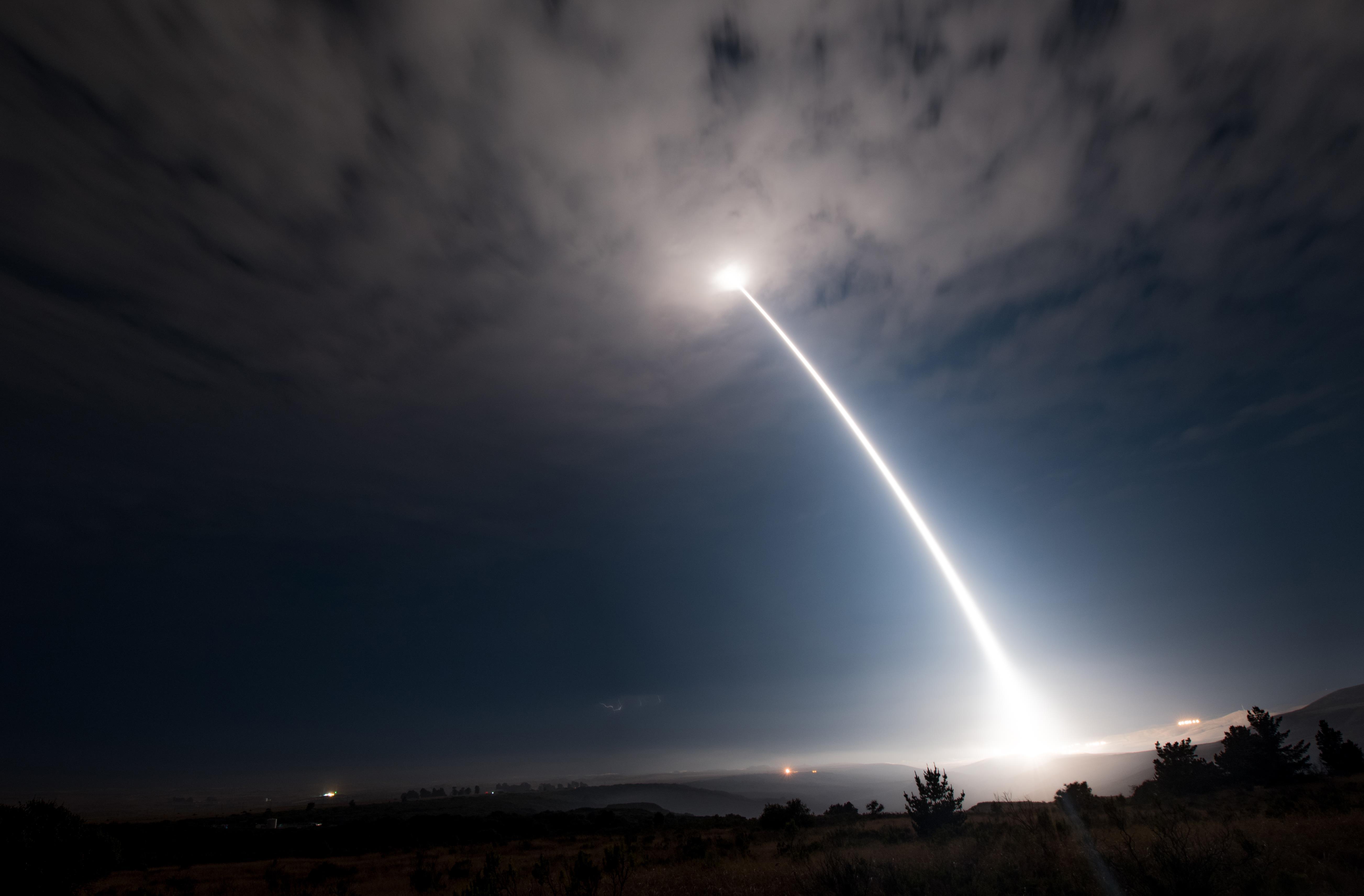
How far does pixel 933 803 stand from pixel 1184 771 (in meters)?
23.8

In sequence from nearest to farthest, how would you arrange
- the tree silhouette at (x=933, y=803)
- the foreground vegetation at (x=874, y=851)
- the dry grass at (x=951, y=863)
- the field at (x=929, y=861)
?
1. the dry grass at (x=951, y=863)
2. the field at (x=929, y=861)
3. the foreground vegetation at (x=874, y=851)
4. the tree silhouette at (x=933, y=803)

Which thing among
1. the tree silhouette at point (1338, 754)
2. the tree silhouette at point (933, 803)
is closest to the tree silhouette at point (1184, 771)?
the tree silhouette at point (1338, 754)

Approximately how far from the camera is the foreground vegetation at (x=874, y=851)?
11688 millimetres

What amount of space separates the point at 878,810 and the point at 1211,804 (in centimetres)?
2354

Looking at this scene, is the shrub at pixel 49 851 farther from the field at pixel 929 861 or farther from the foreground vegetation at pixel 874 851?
the field at pixel 929 861

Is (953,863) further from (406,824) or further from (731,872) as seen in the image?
(406,824)

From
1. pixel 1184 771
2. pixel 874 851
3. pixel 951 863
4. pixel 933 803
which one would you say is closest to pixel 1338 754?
pixel 1184 771

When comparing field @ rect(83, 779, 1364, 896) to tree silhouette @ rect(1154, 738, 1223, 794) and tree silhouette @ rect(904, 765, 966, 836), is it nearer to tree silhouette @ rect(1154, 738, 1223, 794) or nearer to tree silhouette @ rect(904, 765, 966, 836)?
tree silhouette @ rect(904, 765, 966, 836)

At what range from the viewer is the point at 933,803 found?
963 inches

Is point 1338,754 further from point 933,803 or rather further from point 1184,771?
point 933,803

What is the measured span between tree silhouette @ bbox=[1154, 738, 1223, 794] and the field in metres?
2.89

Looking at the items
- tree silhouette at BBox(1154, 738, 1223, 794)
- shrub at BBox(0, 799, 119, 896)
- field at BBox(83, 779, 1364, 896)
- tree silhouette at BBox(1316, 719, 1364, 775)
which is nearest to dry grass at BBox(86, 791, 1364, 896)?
field at BBox(83, 779, 1364, 896)

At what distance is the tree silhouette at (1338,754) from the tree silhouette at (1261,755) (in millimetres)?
2776

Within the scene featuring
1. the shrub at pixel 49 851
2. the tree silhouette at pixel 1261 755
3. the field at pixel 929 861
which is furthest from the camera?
the tree silhouette at pixel 1261 755
